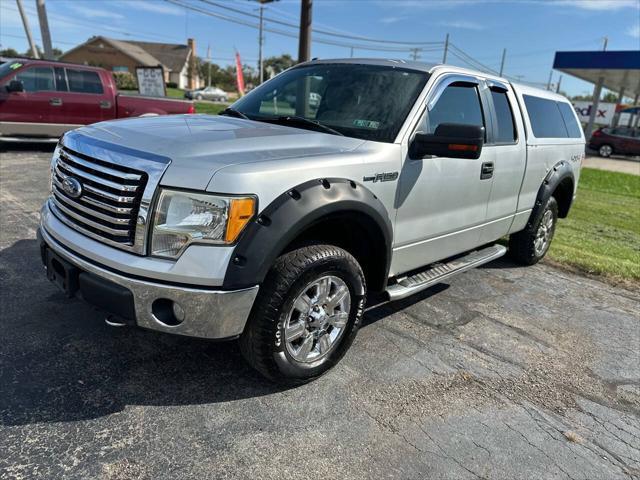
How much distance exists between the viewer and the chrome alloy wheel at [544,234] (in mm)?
5633

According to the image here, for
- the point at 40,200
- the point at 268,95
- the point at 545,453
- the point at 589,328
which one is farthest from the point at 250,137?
the point at 40,200

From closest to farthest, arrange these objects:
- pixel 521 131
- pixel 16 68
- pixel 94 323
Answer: pixel 94 323, pixel 521 131, pixel 16 68

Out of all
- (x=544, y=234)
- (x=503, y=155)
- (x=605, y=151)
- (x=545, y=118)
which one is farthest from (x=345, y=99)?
(x=605, y=151)

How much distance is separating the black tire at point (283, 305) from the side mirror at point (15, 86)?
32.4 feet

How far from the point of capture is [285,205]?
2541 millimetres

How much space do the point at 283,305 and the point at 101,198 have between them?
1127 mm

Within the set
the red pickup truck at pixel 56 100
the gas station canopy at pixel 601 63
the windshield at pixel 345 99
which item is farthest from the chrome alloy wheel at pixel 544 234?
the gas station canopy at pixel 601 63

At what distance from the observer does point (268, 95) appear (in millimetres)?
4164

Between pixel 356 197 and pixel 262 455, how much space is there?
58.3 inches

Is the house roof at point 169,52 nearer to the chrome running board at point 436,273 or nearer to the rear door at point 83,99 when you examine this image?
the rear door at point 83,99

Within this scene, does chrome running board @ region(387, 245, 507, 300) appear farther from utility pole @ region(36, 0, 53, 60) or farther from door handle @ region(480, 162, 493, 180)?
utility pole @ region(36, 0, 53, 60)

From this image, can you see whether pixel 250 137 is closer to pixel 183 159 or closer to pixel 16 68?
pixel 183 159

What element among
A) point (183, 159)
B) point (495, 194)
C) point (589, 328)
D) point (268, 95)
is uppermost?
point (268, 95)

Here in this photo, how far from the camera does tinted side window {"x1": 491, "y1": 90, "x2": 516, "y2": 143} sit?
437cm
